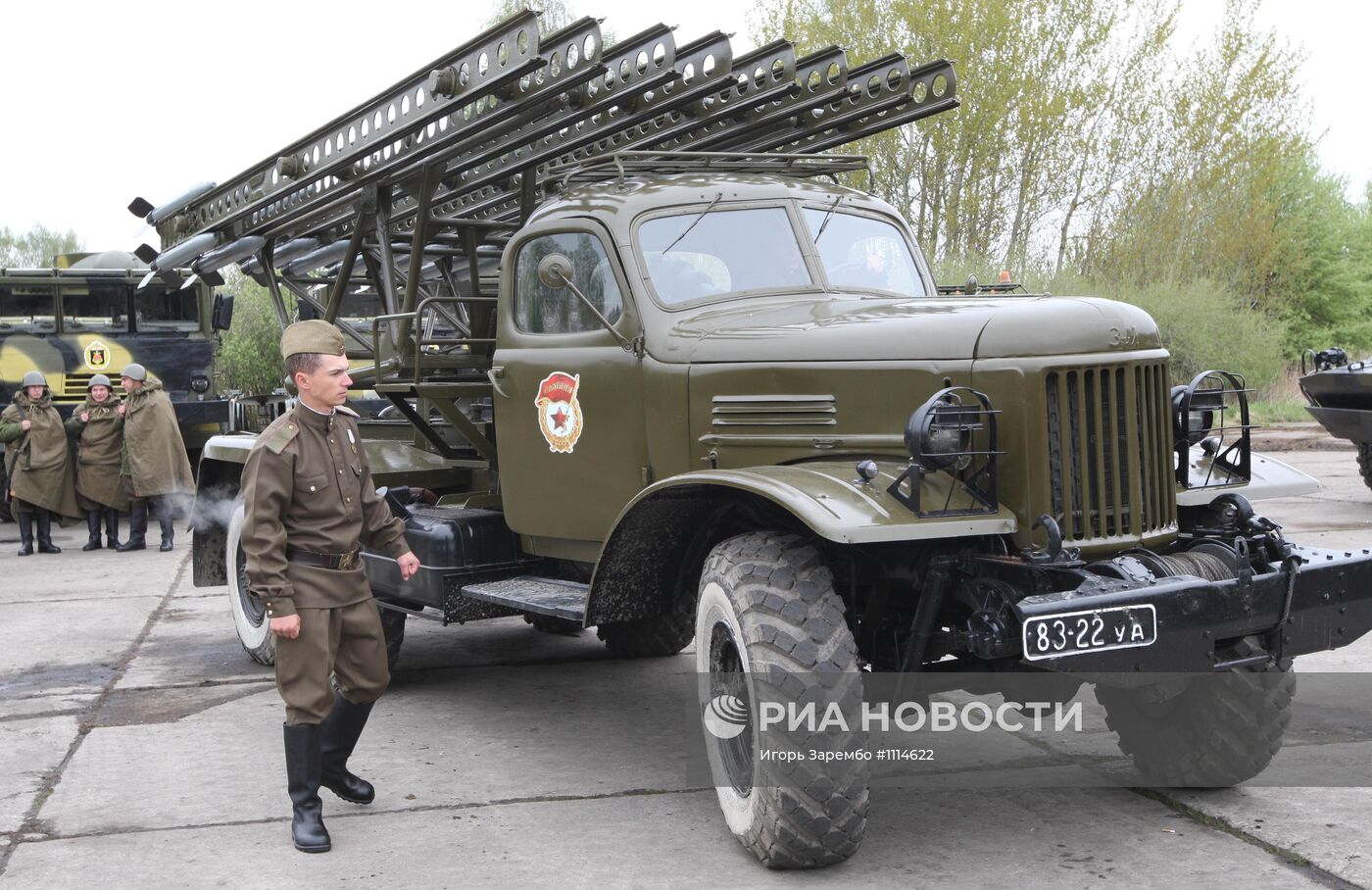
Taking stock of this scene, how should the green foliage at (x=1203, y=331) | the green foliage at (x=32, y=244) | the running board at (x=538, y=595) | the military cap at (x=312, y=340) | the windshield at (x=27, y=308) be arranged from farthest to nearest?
the green foliage at (x=32, y=244) < the green foliage at (x=1203, y=331) < the windshield at (x=27, y=308) < the running board at (x=538, y=595) < the military cap at (x=312, y=340)

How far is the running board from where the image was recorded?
5.32 m

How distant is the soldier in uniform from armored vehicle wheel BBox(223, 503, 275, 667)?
8.79ft

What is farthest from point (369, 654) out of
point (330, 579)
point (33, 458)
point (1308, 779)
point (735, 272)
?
point (33, 458)

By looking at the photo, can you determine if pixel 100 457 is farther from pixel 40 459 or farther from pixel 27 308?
pixel 27 308

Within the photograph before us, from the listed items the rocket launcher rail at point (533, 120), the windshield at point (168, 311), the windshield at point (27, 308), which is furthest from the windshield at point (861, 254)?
the windshield at point (27, 308)

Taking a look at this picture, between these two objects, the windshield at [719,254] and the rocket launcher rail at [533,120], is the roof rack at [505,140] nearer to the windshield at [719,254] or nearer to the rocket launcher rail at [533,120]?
the rocket launcher rail at [533,120]

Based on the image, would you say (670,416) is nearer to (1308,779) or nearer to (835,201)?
(835,201)

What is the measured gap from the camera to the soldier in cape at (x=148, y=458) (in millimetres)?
12711

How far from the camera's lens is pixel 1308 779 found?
4980 millimetres

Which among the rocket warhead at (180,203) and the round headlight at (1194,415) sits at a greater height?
the rocket warhead at (180,203)

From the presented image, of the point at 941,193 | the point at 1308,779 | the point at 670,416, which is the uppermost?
the point at 941,193

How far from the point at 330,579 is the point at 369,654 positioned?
287 mm

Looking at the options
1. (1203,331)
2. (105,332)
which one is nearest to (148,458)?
(105,332)

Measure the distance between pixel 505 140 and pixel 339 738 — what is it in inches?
115
